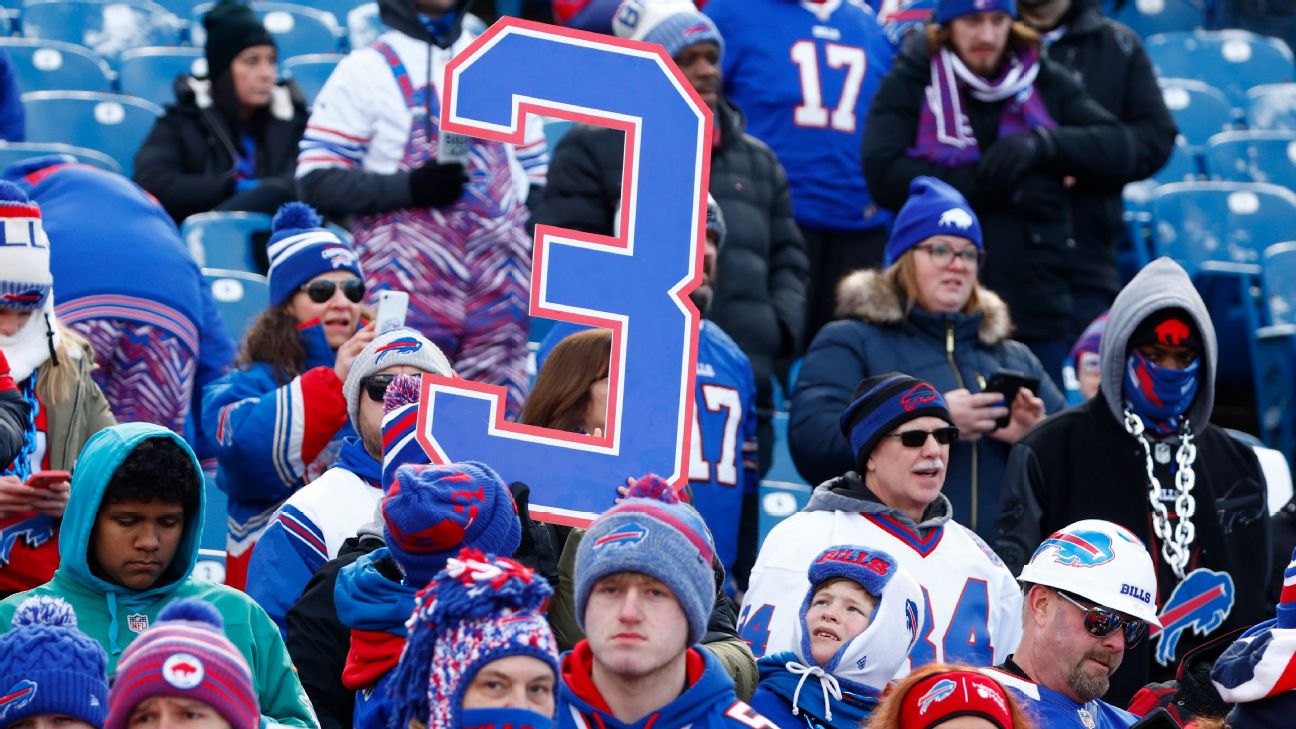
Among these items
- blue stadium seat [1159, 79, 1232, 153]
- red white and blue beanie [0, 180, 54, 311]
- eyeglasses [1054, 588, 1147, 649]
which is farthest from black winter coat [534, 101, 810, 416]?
blue stadium seat [1159, 79, 1232, 153]

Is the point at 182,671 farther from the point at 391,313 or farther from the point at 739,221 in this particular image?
the point at 739,221

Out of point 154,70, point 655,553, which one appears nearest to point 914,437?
point 655,553

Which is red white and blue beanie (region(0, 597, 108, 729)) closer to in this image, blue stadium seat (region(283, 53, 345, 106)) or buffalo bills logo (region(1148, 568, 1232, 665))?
buffalo bills logo (region(1148, 568, 1232, 665))

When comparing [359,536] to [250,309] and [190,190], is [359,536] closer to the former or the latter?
[250,309]

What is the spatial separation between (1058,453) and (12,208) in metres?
2.77

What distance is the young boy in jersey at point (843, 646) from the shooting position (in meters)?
4.86

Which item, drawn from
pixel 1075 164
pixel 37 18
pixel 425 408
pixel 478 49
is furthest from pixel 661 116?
pixel 37 18

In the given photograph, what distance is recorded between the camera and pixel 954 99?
8078 millimetres

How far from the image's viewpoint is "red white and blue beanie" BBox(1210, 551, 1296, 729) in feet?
15.4

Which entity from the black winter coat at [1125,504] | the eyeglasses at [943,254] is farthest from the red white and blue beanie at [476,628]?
the eyeglasses at [943,254]

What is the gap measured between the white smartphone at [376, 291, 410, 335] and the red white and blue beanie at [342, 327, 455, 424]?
0.29 ft

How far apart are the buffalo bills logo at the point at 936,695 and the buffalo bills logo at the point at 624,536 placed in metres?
0.61

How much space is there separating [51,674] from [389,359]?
5.79ft

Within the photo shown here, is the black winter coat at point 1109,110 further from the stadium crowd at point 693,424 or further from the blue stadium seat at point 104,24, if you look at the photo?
the blue stadium seat at point 104,24
